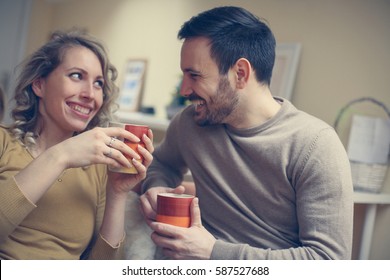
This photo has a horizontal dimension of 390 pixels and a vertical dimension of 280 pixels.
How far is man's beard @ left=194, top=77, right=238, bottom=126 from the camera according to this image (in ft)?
3.27

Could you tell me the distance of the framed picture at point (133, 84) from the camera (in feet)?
9.08

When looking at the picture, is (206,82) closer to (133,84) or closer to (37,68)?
(37,68)

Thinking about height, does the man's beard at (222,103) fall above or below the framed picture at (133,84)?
above

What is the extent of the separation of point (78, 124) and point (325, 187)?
0.56 m

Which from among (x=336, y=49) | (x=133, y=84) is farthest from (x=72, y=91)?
(x=133, y=84)

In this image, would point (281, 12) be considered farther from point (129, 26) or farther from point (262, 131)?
point (129, 26)

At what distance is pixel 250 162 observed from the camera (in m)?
1.00

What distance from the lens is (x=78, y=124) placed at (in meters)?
0.97

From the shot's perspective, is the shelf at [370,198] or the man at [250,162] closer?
the man at [250,162]

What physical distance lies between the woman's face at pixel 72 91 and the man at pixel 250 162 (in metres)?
0.21

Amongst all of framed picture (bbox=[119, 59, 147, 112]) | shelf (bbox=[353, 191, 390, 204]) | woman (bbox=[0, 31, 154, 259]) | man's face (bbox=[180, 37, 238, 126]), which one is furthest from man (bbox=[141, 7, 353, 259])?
framed picture (bbox=[119, 59, 147, 112])

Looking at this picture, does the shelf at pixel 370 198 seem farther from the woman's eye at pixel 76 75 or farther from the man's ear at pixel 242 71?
the woman's eye at pixel 76 75

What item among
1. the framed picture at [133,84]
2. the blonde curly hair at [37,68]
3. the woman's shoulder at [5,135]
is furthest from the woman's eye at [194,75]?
the framed picture at [133,84]
